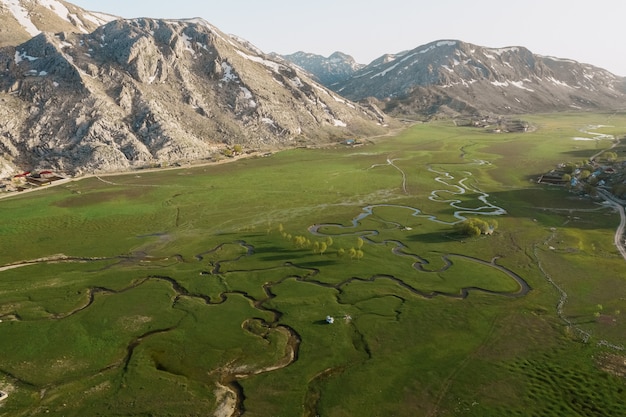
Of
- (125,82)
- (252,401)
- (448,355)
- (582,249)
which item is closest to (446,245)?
(582,249)

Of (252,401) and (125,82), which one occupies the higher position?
(125,82)

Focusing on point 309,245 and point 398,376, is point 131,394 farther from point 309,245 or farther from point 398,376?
point 309,245

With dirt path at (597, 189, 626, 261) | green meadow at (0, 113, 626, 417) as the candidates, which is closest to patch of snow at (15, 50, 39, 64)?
green meadow at (0, 113, 626, 417)

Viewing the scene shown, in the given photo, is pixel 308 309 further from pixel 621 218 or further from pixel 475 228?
pixel 621 218

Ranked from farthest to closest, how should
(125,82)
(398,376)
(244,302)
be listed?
1. (125,82)
2. (244,302)
3. (398,376)

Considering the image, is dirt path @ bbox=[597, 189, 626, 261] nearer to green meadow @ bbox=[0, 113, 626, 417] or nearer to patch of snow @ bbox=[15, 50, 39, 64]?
green meadow @ bbox=[0, 113, 626, 417]

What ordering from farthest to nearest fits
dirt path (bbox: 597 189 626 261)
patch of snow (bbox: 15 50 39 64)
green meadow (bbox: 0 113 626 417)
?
patch of snow (bbox: 15 50 39 64) < dirt path (bbox: 597 189 626 261) < green meadow (bbox: 0 113 626 417)

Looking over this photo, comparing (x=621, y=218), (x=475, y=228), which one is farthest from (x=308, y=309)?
(x=621, y=218)

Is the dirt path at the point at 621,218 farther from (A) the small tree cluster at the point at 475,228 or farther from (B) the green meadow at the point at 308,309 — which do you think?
(A) the small tree cluster at the point at 475,228
